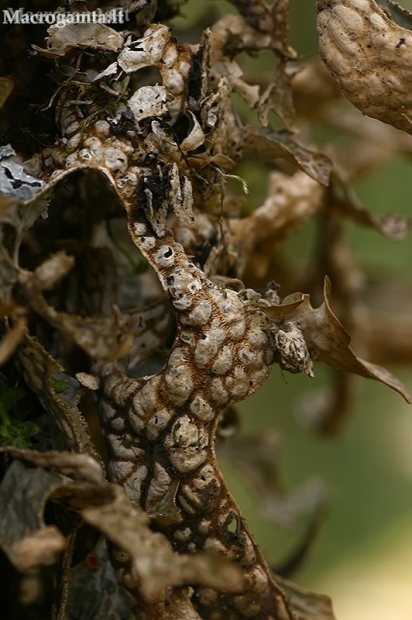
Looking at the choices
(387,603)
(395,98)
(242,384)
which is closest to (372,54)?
(395,98)

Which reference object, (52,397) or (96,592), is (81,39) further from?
(96,592)

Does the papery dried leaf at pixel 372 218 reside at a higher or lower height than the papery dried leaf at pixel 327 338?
lower

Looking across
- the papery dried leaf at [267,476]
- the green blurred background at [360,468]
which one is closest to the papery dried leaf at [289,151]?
the papery dried leaf at [267,476]

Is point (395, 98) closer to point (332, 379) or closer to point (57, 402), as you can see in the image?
point (57, 402)

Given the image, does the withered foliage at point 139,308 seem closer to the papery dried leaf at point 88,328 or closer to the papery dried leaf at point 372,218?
the papery dried leaf at point 88,328

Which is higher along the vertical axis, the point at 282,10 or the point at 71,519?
the point at 282,10

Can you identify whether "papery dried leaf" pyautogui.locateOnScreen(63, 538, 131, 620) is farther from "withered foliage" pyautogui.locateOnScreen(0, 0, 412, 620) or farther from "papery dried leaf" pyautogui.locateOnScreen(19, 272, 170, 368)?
"papery dried leaf" pyautogui.locateOnScreen(19, 272, 170, 368)
